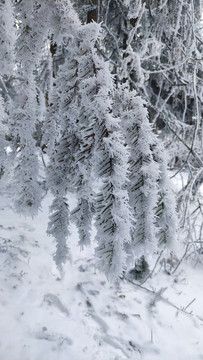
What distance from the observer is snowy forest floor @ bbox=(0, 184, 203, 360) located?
8.01 ft

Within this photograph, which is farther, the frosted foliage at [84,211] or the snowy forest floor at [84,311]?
the snowy forest floor at [84,311]

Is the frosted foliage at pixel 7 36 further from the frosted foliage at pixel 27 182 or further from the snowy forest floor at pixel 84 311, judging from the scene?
the snowy forest floor at pixel 84 311

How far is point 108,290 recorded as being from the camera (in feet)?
11.3

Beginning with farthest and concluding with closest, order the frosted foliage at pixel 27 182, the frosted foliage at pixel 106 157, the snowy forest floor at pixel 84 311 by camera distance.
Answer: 1. the snowy forest floor at pixel 84 311
2. the frosted foliage at pixel 27 182
3. the frosted foliage at pixel 106 157

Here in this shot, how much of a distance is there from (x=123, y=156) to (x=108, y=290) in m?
3.18

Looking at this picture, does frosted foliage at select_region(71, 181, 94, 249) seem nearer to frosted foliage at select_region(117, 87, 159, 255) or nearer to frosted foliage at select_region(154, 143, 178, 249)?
frosted foliage at select_region(117, 87, 159, 255)

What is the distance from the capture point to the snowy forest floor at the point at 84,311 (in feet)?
8.01

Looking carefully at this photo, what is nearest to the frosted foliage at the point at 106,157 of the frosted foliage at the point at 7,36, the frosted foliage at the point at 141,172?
the frosted foliage at the point at 141,172

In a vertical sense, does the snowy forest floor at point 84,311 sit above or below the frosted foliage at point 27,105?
below

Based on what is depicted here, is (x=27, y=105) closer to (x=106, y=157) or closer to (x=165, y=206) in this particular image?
(x=106, y=157)

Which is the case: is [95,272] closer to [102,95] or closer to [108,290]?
[108,290]

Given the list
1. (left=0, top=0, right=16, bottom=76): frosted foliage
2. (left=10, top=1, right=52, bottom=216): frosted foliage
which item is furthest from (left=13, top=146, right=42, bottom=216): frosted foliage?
(left=0, top=0, right=16, bottom=76): frosted foliage

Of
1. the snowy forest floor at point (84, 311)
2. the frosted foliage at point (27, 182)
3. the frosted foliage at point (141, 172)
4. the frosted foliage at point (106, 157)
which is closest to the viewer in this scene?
the frosted foliage at point (106, 157)

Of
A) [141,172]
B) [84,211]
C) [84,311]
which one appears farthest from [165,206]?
[84,311]
